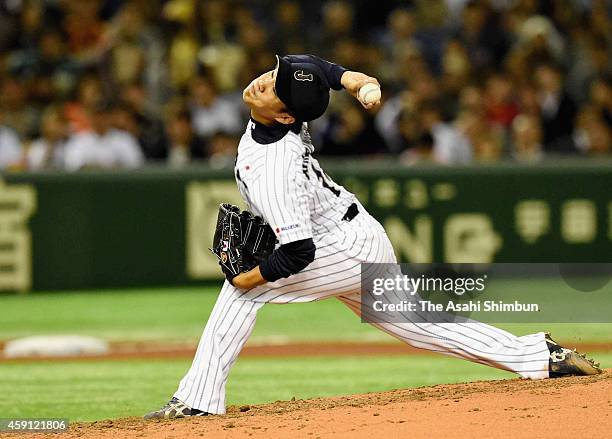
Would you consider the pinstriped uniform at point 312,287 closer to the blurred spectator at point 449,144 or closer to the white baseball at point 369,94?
the white baseball at point 369,94

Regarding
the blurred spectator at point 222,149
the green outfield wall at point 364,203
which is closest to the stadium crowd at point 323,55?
the blurred spectator at point 222,149

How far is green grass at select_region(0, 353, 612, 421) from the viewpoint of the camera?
7812 mm

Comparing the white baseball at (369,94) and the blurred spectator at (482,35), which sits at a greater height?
the blurred spectator at (482,35)

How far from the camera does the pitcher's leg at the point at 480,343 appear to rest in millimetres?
6324

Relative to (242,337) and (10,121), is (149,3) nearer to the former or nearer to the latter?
(10,121)

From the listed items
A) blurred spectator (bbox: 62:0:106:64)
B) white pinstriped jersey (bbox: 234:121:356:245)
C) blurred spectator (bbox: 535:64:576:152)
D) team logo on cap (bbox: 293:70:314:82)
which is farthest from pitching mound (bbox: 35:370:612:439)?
blurred spectator (bbox: 62:0:106:64)

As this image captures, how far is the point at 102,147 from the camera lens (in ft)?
45.7

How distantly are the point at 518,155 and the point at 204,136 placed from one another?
353 centimetres

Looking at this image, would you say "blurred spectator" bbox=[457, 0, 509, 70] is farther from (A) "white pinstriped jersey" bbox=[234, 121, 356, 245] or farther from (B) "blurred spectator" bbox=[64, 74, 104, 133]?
(A) "white pinstriped jersey" bbox=[234, 121, 356, 245]

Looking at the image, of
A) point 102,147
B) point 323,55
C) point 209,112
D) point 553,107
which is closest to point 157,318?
point 102,147

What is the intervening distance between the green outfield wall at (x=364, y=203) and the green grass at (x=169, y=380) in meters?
3.66

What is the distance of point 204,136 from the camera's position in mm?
14328

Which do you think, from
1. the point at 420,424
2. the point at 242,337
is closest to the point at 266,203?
the point at 242,337

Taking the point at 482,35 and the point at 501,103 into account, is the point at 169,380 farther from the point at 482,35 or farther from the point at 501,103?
the point at 482,35
